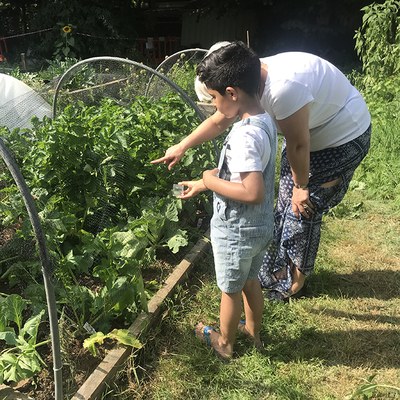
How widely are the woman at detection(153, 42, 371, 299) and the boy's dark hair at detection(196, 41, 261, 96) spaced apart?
0.04 meters

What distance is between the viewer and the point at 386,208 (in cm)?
418

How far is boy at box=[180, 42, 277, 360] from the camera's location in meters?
1.81

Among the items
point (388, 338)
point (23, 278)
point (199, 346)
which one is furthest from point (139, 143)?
point (388, 338)

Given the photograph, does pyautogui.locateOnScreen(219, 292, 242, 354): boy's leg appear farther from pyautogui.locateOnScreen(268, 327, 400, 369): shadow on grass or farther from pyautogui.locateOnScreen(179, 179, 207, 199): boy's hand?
pyautogui.locateOnScreen(179, 179, 207, 199): boy's hand

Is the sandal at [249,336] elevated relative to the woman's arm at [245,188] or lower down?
lower down

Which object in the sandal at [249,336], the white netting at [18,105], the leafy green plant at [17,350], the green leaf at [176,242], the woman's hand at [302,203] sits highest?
the white netting at [18,105]

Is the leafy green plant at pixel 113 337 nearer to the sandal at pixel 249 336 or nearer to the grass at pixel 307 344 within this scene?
the grass at pixel 307 344

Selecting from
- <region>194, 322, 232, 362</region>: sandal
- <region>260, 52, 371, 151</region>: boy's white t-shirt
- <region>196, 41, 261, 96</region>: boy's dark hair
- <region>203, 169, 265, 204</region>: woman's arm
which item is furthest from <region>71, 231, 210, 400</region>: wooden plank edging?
<region>196, 41, 261, 96</region>: boy's dark hair

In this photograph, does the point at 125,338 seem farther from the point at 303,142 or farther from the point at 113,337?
the point at 303,142

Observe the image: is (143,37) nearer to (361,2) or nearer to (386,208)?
(361,2)

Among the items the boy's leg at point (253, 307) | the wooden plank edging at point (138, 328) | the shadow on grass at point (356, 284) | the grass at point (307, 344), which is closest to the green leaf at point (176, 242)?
the wooden plank edging at point (138, 328)

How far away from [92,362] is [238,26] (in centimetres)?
1324

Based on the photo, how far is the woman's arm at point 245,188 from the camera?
1.80m

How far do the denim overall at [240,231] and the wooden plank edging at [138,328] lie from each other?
616 millimetres
